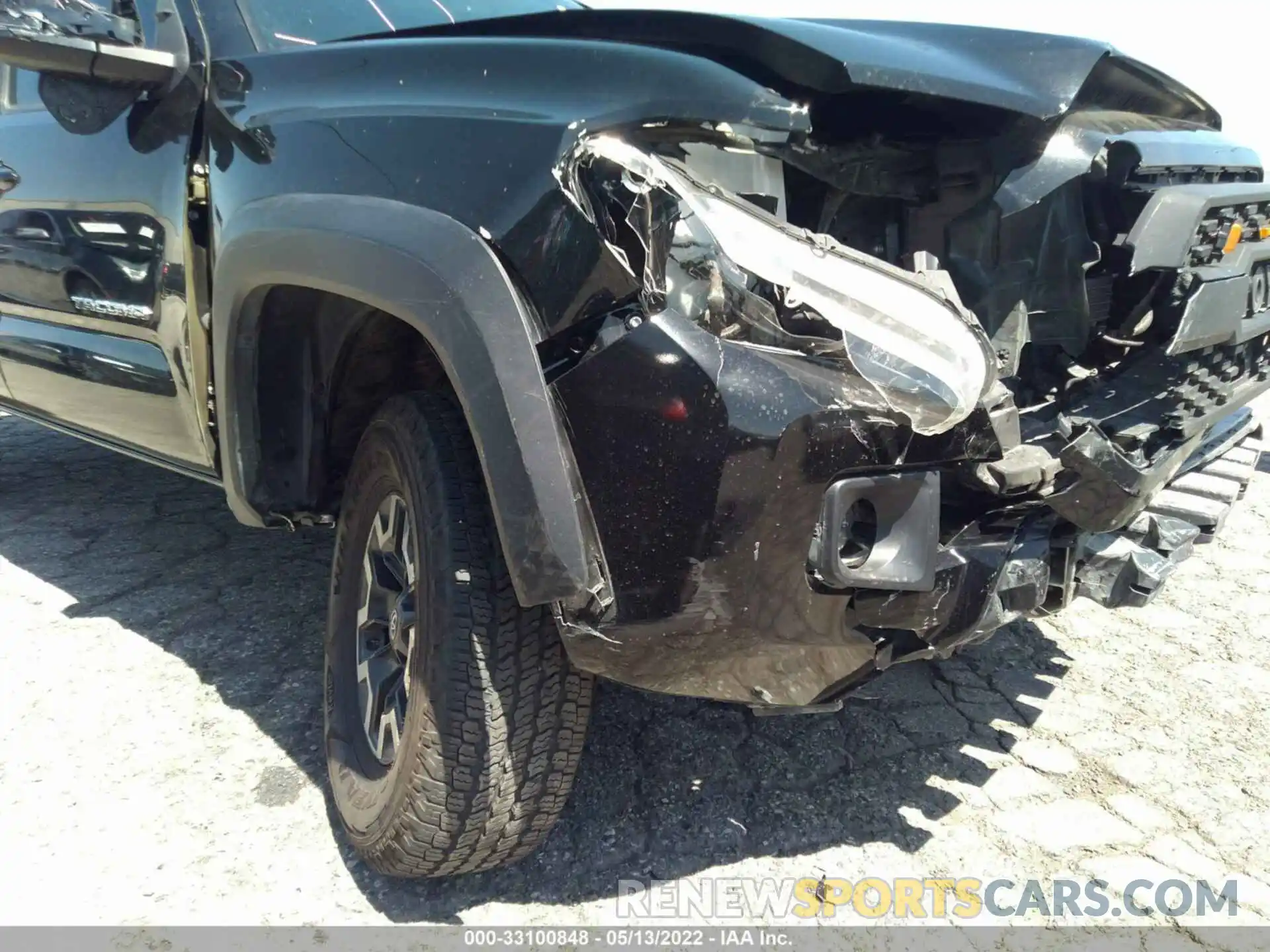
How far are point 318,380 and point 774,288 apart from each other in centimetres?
112

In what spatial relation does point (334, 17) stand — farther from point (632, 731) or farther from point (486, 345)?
point (632, 731)

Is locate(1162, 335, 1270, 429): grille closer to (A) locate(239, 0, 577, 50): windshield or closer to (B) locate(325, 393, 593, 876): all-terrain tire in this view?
(B) locate(325, 393, 593, 876): all-terrain tire

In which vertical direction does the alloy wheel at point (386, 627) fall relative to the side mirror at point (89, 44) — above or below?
below

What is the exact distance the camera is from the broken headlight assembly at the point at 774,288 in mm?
1425

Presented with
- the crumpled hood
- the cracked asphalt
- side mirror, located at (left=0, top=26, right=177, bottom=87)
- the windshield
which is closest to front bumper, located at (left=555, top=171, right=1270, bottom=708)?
the crumpled hood

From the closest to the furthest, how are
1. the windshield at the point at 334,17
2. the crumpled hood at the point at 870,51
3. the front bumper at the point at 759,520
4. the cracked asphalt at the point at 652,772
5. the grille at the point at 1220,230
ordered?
the front bumper at the point at 759,520 < the crumpled hood at the point at 870,51 < the grille at the point at 1220,230 < the cracked asphalt at the point at 652,772 < the windshield at the point at 334,17

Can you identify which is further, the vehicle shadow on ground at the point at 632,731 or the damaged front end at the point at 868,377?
the vehicle shadow on ground at the point at 632,731

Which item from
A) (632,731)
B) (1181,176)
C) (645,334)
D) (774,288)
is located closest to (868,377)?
(774,288)

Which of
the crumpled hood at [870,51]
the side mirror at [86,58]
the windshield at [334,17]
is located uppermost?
the crumpled hood at [870,51]

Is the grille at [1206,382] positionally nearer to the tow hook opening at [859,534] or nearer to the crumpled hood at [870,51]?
the crumpled hood at [870,51]

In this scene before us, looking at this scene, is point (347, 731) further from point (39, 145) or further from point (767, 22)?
point (39, 145)

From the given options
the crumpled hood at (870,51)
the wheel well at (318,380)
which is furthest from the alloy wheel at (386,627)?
the crumpled hood at (870,51)

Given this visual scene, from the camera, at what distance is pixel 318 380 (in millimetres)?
2133

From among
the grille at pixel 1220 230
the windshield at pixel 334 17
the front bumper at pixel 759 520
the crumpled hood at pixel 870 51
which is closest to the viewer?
the front bumper at pixel 759 520
